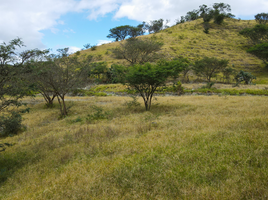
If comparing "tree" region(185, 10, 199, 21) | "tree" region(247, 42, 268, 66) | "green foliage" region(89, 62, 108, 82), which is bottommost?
"green foliage" region(89, 62, 108, 82)

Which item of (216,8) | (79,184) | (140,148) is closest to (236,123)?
(140,148)

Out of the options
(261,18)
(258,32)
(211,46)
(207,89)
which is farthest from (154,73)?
(261,18)

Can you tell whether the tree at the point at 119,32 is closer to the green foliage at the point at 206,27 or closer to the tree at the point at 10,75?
the green foliage at the point at 206,27

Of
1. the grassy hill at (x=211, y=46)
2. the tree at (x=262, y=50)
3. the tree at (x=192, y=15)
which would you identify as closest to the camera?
the tree at (x=262, y=50)

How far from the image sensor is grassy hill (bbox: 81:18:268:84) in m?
44.2

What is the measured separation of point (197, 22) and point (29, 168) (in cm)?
9080

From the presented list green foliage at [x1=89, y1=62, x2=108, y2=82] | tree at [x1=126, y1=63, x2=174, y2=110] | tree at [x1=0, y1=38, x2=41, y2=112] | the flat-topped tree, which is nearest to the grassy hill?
green foliage at [x1=89, y1=62, x2=108, y2=82]

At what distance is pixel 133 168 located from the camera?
3.88 m

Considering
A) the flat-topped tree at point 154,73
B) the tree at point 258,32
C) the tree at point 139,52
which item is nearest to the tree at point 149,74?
the flat-topped tree at point 154,73

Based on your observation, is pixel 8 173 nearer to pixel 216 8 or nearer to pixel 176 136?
pixel 176 136

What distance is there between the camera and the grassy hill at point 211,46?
44.2 m

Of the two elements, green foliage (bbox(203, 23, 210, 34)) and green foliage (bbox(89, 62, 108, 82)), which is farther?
green foliage (bbox(203, 23, 210, 34))

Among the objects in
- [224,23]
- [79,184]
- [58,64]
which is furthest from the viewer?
[224,23]

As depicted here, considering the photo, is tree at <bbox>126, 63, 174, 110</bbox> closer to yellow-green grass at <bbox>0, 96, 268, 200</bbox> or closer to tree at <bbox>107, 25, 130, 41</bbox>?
yellow-green grass at <bbox>0, 96, 268, 200</bbox>
